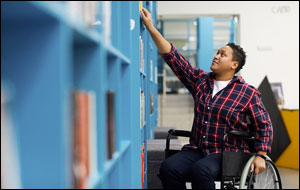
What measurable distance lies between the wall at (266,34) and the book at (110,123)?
5866 mm

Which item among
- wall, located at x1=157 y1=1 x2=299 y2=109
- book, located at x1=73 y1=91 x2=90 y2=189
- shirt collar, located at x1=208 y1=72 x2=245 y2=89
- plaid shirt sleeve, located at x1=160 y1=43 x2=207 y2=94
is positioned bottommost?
book, located at x1=73 y1=91 x2=90 y2=189

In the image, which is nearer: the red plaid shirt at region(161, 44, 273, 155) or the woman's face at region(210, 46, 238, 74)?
the red plaid shirt at region(161, 44, 273, 155)

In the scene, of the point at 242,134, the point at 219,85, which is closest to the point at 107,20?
the point at 242,134

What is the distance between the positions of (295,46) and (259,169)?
17.3ft

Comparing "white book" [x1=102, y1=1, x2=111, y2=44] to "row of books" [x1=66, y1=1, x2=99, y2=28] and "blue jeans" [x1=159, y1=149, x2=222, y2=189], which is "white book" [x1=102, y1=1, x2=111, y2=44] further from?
"blue jeans" [x1=159, y1=149, x2=222, y2=189]

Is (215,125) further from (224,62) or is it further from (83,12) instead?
(83,12)

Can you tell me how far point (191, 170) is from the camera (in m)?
2.16

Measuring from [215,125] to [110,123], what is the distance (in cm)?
120

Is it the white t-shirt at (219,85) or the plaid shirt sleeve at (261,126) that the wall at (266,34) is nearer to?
the white t-shirt at (219,85)

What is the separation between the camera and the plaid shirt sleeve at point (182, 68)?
2.44 meters

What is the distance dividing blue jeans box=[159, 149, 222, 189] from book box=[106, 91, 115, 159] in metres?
1.00

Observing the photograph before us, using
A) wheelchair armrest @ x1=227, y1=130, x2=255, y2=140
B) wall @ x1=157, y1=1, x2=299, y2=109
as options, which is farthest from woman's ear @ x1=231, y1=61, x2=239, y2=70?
wall @ x1=157, y1=1, x2=299, y2=109

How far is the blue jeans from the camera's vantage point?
207cm

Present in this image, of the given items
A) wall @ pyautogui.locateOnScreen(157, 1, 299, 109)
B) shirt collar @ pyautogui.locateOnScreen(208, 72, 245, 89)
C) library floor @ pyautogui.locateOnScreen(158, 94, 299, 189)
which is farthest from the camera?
library floor @ pyautogui.locateOnScreen(158, 94, 299, 189)
